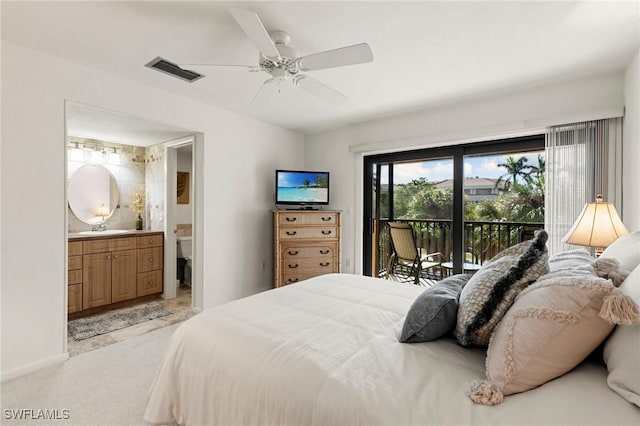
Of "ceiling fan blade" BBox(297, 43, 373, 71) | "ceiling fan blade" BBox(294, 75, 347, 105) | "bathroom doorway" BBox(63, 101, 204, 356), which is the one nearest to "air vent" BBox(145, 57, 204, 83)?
"bathroom doorway" BBox(63, 101, 204, 356)

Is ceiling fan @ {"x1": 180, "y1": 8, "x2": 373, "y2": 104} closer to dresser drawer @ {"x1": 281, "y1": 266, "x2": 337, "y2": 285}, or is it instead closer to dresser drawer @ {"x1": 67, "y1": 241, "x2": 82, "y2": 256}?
dresser drawer @ {"x1": 281, "y1": 266, "x2": 337, "y2": 285}

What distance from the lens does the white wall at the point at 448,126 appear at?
265 cm

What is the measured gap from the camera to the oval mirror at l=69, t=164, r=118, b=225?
13.3ft

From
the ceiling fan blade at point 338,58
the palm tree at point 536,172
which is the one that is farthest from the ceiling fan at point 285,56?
the palm tree at point 536,172

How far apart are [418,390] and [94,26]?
8.88 feet

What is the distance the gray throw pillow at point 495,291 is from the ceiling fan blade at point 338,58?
1302 mm

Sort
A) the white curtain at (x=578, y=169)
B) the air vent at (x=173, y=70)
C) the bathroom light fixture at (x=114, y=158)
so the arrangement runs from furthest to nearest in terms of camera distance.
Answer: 1. the bathroom light fixture at (x=114, y=158)
2. the white curtain at (x=578, y=169)
3. the air vent at (x=173, y=70)

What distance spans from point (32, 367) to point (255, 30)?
2879 millimetres

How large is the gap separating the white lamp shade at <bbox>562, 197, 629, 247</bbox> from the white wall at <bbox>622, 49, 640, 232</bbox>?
→ 1.50 feet

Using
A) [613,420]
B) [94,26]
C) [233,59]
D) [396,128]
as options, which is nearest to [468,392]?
[613,420]

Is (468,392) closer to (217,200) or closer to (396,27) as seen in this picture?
(396,27)

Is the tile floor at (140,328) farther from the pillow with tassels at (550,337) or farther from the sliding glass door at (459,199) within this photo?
the pillow with tassels at (550,337)

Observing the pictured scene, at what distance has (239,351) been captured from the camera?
128cm

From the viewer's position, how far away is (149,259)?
411cm
